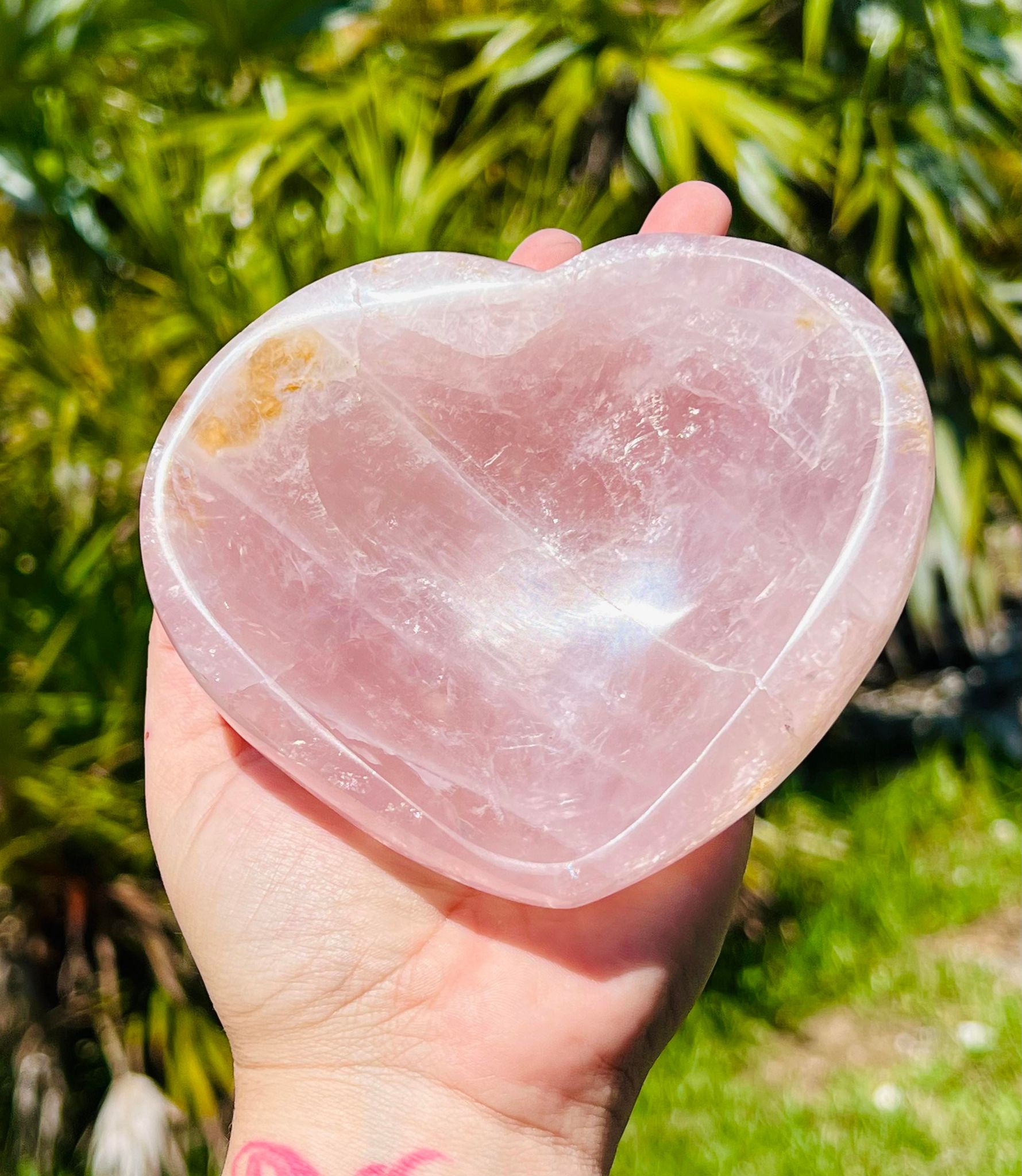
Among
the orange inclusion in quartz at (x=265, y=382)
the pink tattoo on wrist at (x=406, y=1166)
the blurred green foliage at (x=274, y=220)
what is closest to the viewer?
the pink tattoo on wrist at (x=406, y=1166)

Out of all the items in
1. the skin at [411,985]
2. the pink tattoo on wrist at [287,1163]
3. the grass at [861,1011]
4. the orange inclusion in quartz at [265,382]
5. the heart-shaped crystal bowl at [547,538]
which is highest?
the orange inclusion in quartz at [265,382]

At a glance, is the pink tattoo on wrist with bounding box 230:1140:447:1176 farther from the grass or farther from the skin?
the grass

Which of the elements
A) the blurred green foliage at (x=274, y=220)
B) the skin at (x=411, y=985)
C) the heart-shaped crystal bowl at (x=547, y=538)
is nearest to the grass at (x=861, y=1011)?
the blurred green foliage at (x=274, y=220)

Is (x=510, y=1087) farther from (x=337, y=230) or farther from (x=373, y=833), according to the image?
(x=337, y=230)

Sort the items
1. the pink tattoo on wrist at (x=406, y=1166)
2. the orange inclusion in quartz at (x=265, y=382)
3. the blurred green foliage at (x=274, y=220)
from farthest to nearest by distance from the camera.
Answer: the blurred green foliage at (x=274, y=220)
the orange inclusion in quartz at (x=265, y=382)
the pink tattoo on wrist at (x=406, y=1166)

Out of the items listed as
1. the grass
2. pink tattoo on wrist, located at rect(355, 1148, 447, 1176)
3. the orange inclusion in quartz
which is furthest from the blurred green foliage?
pink tattoo on wrist, located at rect(355, 1148, 447, 1176)

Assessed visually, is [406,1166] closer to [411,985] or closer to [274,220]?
[411,985]

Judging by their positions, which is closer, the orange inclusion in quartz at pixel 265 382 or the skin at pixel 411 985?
the skin at pixel 411 985

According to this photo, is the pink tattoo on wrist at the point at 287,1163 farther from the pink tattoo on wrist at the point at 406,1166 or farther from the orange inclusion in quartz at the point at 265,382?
the orange inclusion in quartz at the point at 265,382
